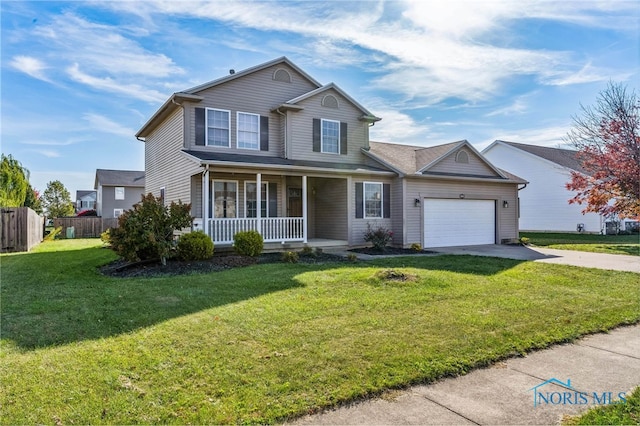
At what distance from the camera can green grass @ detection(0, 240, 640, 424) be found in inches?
127

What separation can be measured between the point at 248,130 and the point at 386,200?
6009mm

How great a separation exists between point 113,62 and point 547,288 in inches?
535

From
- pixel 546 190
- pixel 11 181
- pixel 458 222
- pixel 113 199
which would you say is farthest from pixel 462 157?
pixel 113 199

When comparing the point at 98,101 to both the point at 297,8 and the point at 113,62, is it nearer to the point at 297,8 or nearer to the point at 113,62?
the point at 113,62

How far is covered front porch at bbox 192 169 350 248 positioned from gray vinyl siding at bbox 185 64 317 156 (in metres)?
1.21

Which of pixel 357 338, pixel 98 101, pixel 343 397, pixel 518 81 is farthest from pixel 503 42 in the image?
pixel 98 101

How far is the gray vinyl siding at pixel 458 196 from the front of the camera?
15523mm

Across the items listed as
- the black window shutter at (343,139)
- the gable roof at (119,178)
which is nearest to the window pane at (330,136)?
the black window shutter at (343,139)

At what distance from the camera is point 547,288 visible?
7.76 meters

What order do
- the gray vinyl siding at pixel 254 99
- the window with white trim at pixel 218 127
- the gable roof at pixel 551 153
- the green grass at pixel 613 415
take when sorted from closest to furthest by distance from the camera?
1. the green grass at pixel 613 415
2. the gray vinyl siding at pixel 254 99
3. the window with white trim at pixel 218 127
4. the gable roof at pixel 551 153

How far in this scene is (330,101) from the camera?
1616 cm

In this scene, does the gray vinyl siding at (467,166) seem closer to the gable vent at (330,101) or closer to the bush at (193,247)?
the gable vent at (330,101)

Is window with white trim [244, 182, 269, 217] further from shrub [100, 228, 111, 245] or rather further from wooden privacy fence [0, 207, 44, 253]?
wooden privacy fence [0, 207, 44, 253]

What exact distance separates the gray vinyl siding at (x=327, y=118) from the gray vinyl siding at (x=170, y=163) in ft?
12.9
